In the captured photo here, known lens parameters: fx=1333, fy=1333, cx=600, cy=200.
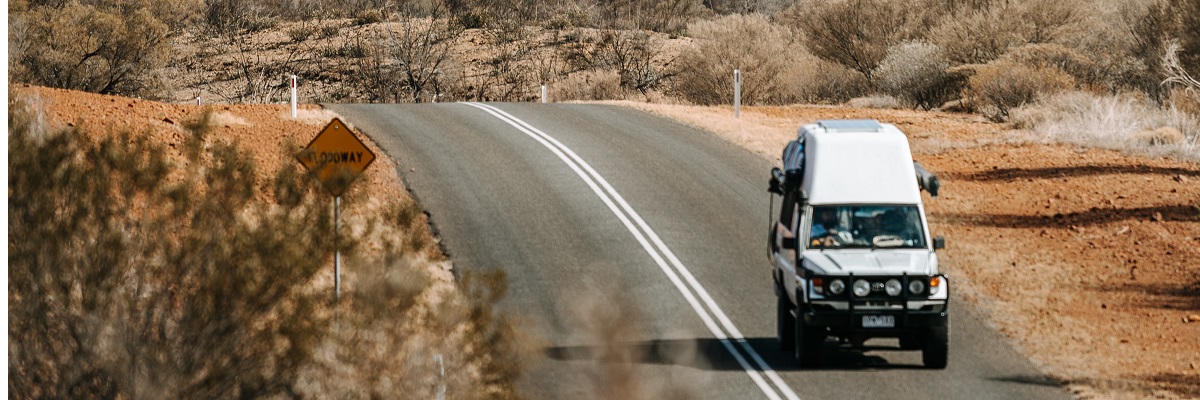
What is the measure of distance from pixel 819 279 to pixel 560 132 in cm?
1451

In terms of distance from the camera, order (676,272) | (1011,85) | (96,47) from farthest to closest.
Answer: (96,47)
(1011,85)
(676,272)

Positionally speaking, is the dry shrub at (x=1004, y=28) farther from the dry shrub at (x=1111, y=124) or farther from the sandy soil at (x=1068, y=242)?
the sandy soil at (x=1068, y=242)

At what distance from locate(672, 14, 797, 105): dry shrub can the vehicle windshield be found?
29.8 meters

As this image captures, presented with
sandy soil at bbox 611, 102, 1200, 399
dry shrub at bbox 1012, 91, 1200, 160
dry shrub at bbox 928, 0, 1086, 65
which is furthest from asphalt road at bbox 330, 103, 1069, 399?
dry shrub at bbox 928, 0, 1086, 65

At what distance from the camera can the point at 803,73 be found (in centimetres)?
4625

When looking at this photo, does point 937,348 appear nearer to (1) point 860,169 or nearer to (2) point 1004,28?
(1) point 860,169

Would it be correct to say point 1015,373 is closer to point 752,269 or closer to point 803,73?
point 752,269

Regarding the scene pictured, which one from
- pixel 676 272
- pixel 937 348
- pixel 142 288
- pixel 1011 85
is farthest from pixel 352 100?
pixel 142 288

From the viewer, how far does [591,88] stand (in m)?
50.7

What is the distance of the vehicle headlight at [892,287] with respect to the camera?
13539 mm

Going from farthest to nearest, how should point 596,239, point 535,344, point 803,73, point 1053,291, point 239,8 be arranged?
point 239,8, point 803,73, point 596,239, point 1053,291, point 535,344

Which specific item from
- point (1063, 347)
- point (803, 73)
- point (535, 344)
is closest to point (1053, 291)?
point (1063, 347)

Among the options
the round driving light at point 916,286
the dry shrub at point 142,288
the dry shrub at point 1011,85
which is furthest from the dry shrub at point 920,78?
the dry shrub at point 142,288

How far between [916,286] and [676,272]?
543 centimetres
